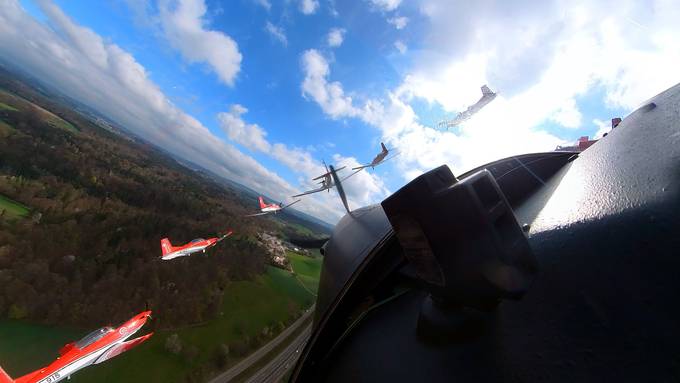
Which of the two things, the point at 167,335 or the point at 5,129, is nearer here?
the point at 167,335

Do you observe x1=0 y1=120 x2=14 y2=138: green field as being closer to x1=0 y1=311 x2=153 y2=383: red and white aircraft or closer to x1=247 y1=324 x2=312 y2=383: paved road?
x1=0 y1=311 x2=153 y2=383: red and white aircraft

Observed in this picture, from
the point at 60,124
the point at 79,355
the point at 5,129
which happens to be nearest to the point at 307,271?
the point at 79,355

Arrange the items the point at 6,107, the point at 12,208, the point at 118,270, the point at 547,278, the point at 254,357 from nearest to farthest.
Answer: the point at 547,278 < the point at 254,357 < the point at 118,270 < the point at 12,208 < the point at 6,107

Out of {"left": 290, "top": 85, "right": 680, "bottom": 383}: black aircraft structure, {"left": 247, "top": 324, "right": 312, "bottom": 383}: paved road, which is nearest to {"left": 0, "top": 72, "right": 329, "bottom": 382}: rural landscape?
{"left": 247, "top": 324, "right": 312, "bottom": 383}: paved road

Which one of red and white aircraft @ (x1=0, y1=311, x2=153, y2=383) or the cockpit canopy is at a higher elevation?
the cockpit canopy

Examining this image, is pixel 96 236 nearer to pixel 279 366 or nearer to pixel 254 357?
pixel 254 357

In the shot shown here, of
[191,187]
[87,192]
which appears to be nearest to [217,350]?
[87,192]
